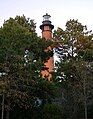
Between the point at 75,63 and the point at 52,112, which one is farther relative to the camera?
the point at 75,63

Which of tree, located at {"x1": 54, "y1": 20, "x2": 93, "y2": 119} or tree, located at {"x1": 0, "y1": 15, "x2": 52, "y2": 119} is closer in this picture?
tree, located at {"x1": 0, "y1": 15, "x2": 52, "y2": 119}

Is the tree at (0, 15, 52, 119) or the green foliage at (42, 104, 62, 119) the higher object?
the tree at (0, 15, 52, 119)

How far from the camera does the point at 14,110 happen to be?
29.7 meters

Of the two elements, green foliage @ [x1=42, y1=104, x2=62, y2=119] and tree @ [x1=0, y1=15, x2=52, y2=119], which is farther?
green foliage @ [x1=42, y1=104, x2=62, y2=119]

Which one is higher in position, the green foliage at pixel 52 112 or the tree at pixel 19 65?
the tree at pixel 19 65

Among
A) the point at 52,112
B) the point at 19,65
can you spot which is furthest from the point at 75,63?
the point at 19,65

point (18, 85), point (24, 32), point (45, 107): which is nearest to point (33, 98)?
point (45, 107)

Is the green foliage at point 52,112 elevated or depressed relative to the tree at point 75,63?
depressed

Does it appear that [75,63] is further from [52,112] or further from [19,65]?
[19,65]

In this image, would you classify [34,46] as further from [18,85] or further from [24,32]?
[18,85]

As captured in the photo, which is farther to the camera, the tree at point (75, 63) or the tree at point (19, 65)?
the tree at point (75, 63)

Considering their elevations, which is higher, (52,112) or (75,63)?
(75,63)

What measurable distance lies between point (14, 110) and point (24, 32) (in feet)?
22.9

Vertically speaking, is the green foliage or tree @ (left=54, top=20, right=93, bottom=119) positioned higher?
tree @ (left=54, top=20, right=93, bottom=119)
